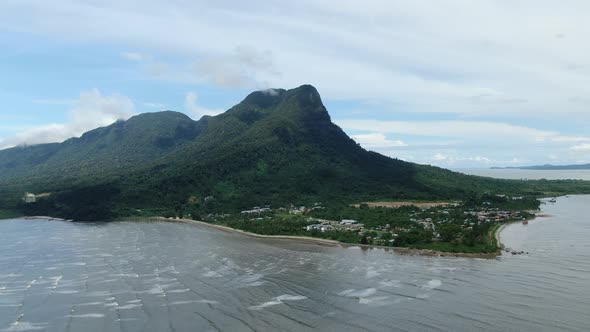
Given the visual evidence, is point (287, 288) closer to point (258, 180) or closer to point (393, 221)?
point (393, 221)

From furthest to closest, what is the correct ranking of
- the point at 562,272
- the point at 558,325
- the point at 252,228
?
the point at 252,228
the point at 562,272
the point at 558,325

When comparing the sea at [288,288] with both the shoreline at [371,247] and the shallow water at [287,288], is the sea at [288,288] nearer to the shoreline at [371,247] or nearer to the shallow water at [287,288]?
the shallow water at [287,288]

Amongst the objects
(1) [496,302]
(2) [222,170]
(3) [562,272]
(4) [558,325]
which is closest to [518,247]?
(3) [562,272]

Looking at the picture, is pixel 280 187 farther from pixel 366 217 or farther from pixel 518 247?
pixel 518 247

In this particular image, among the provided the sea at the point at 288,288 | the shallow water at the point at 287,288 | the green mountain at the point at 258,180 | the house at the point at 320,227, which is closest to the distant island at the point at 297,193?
the house at the point at 320,227

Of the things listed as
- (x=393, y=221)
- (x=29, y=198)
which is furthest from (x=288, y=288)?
(x=29, y=198)

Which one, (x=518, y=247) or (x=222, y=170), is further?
(x=222, y=170)

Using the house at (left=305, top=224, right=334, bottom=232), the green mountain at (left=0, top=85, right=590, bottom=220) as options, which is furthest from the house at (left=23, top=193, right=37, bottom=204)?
the house at (left=305, top=224, right=334, bottom=232)
